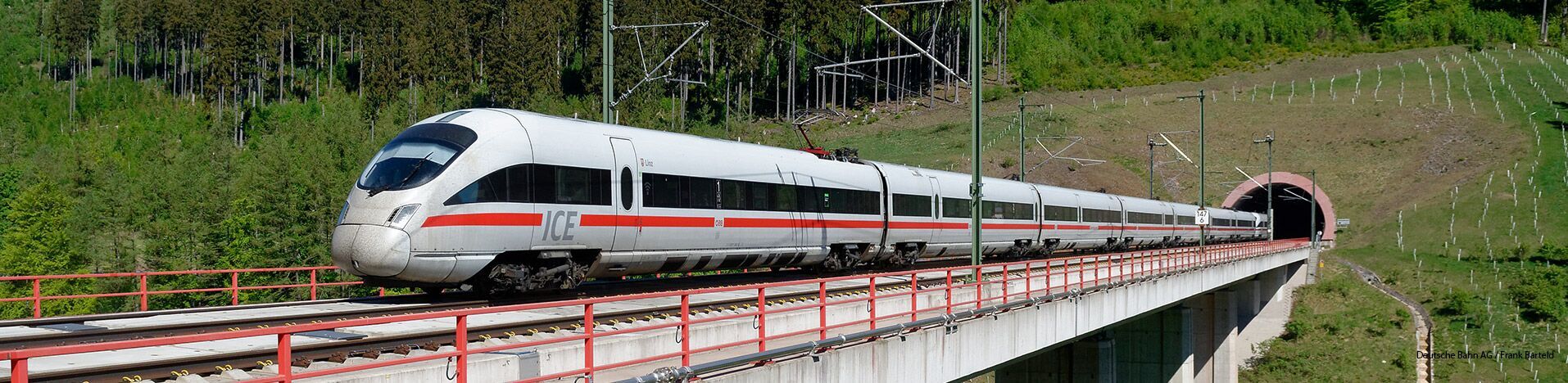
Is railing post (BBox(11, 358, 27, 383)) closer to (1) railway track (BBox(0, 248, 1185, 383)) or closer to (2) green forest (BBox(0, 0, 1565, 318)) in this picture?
(1) railway track (BBox(0, 248, 1185, 383))

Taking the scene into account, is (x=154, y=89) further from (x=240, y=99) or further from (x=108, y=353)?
(x=108, y=353)

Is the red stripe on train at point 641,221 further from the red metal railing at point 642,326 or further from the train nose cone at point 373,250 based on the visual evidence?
the train nose cone at point 373,250

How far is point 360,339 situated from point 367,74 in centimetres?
10537

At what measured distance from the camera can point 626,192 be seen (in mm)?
20438

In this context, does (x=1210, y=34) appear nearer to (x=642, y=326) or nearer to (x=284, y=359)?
(x=642, y=326)

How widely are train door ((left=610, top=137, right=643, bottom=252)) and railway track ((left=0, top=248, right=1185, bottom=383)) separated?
118 cm

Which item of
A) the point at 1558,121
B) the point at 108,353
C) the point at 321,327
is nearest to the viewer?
the point at 321,327

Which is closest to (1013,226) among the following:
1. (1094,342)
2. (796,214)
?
(1094,342)

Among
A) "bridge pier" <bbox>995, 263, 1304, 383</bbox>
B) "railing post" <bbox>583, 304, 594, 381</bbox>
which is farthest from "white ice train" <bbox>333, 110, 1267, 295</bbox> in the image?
"bridge pier" <bbox>995, 263, 1304, 383</bbox>

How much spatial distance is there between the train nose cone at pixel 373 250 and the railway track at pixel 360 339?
0.58m

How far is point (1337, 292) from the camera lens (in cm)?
6544

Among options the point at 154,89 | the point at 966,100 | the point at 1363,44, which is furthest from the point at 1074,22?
the point at 154,89

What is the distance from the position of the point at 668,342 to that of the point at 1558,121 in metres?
100

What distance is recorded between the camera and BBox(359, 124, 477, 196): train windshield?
1728 cm
